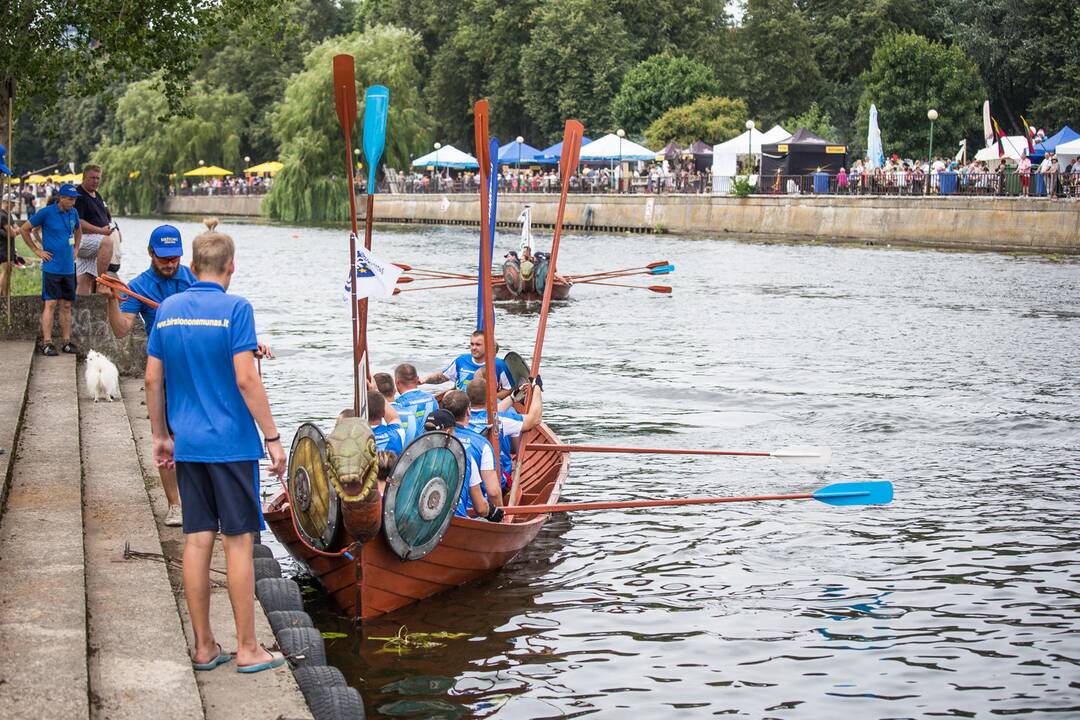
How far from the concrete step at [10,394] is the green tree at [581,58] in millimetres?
61158

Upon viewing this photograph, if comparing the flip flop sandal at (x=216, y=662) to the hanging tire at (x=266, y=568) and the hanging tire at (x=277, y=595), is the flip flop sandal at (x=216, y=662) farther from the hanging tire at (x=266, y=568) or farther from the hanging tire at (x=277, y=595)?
the hanging tire at (x=266, y=568)

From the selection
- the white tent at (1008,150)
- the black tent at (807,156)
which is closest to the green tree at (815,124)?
the black tent at (807,156)

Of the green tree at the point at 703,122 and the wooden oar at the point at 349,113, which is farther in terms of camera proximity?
the green tree at the point at 703,122

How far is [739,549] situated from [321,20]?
98.0m

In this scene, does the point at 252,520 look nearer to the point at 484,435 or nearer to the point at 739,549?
the point at 484,435

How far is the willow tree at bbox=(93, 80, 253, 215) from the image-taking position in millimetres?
81000

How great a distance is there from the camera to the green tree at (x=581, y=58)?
241 ft

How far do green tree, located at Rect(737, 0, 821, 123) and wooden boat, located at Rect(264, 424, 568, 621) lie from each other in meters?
64.0

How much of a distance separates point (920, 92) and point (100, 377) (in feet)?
180

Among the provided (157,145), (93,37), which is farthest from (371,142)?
(157,145)

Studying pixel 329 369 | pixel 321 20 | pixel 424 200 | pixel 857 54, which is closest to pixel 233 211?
pixel 424 200

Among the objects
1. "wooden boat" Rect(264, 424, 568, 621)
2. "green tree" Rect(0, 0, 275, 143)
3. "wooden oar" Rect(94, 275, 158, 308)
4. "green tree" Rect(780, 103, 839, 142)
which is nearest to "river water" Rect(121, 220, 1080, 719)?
"wooden boat" Rect(264, 424, 568, 621)

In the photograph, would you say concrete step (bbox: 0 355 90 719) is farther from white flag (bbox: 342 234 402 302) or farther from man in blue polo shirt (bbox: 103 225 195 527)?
white flag (bbox: 342 234 402 302)

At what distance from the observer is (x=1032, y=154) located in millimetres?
41031
